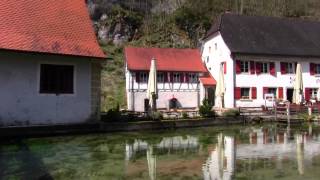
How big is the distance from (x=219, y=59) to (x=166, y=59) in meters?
4.97

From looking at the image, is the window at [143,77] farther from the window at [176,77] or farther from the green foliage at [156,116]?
the green foliage at [156,116]

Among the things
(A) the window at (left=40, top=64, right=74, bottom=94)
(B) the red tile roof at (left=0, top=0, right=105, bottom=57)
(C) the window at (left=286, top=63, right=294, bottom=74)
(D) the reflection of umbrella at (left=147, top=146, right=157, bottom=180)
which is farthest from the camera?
(C) the window at (left=286, top=63, right=294, bottom=74)

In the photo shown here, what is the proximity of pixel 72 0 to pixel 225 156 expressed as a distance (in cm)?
1342

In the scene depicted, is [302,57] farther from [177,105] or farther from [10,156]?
[10,156]

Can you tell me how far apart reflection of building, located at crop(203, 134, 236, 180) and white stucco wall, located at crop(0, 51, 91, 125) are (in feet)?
24.1

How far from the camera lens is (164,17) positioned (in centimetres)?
6344

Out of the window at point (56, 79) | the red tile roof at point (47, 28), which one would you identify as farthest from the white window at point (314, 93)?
the window at point (56, 79)

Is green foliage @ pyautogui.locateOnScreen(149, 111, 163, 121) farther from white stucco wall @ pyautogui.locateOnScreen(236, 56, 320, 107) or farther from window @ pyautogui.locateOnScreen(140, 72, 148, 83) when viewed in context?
white stucco wall @ pyautogui.locateOnScreen(236, 56, 320, 107)

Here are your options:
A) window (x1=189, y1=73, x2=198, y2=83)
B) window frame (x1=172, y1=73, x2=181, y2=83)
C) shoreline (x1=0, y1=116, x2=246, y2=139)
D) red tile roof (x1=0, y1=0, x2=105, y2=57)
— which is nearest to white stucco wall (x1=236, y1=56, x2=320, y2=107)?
window (x1=189, y1=73, x2=198, y2=83)

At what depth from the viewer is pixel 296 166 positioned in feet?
39.7

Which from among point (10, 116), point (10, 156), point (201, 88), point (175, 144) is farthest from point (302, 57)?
point (10, 156)

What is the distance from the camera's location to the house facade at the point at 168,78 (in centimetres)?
3859

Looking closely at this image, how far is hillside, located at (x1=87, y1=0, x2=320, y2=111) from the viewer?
5884 cm

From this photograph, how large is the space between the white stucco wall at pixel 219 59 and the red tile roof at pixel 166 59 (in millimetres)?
1310
